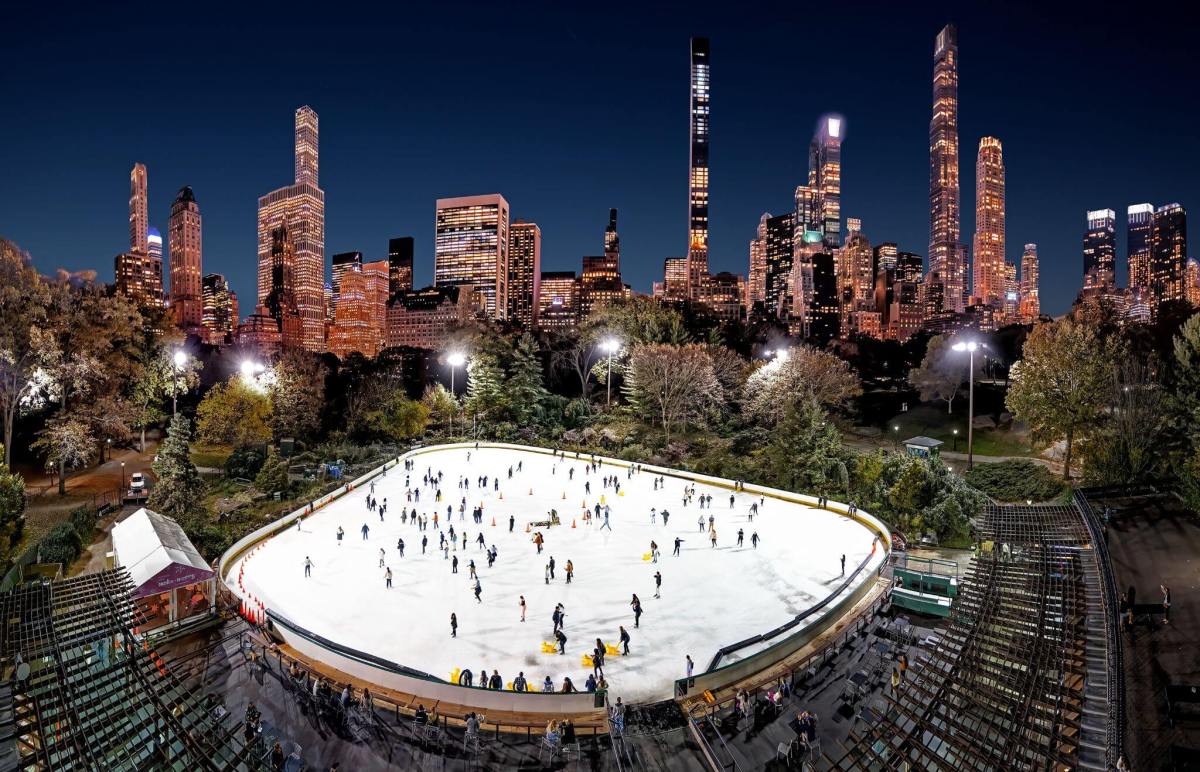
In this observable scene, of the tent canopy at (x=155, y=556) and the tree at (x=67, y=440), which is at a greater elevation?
the tree at (x=67, y=440)

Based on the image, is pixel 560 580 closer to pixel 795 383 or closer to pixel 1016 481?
pixel 1016 481

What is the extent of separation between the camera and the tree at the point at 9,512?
772 inches

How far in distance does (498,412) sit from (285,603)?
1377 inches

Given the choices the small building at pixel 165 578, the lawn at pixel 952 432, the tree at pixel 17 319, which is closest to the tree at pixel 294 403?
the tree at pixel 17 319

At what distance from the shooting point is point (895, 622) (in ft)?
56.7

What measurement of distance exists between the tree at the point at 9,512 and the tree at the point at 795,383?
39146mm

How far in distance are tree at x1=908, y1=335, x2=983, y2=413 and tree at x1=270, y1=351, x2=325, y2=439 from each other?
175 feet

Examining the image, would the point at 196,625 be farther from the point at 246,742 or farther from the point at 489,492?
the point at 489,492

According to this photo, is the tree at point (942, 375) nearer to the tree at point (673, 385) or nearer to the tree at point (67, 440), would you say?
the tree at point (673, 385)

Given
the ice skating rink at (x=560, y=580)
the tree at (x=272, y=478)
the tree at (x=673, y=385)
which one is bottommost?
the ice skating rink at (x=560, y=580)

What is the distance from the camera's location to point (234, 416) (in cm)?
4300

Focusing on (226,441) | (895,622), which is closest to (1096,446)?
(895,622)

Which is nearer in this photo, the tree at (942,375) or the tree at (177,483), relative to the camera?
the tree at (177,483)

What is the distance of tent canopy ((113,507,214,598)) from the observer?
17312 millimetres
